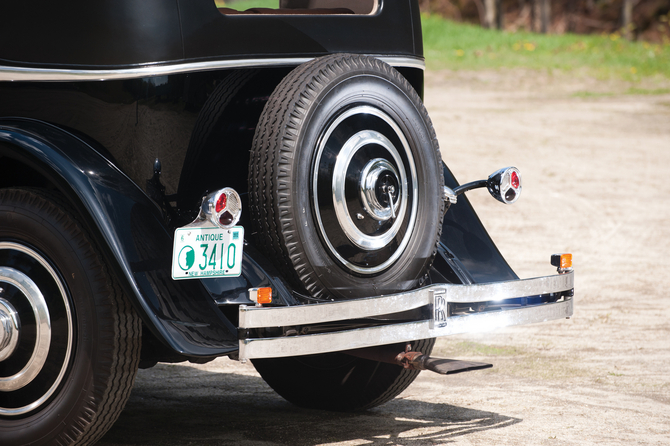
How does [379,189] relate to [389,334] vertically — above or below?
above

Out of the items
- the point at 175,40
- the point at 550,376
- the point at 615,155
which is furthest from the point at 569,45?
the point at 175,40

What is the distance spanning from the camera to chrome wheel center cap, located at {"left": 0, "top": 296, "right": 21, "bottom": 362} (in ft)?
10.8

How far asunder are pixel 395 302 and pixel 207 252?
71 centimetres

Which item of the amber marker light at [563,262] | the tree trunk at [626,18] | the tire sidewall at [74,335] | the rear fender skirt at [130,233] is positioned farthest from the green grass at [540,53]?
the tire sidewall at [74,335]

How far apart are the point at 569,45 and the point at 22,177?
71.4 ft

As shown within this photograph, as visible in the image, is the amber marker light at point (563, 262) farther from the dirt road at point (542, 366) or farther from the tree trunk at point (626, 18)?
the tree trunk at point (626, 18)

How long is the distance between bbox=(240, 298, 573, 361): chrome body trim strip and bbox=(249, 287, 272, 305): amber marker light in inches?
5.2

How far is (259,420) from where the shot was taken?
429 cm

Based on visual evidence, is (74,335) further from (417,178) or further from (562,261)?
(562,261)

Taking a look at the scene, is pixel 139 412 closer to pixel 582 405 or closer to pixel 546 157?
pixel 582 405

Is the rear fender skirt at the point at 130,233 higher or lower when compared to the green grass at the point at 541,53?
lower

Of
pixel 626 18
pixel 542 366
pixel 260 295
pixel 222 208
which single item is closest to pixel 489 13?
pixel 626 18

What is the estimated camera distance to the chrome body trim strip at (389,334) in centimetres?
308

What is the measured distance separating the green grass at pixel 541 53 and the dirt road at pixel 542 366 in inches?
289
